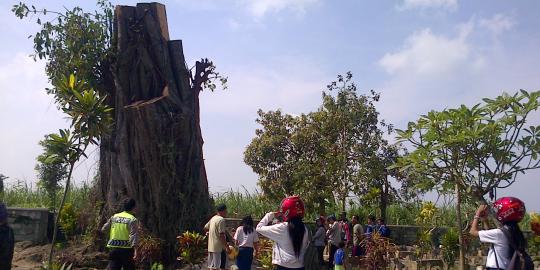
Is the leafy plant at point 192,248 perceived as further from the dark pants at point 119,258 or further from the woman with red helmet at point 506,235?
the woman with red helmet at point 506,235

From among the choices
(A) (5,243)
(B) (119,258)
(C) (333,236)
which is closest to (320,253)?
(C) (333,236)

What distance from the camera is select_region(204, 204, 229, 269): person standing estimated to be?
10.1 m

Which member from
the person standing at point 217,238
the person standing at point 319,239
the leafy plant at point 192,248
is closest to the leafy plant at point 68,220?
the leafy plant at point 192,248

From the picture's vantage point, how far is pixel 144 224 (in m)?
13.2

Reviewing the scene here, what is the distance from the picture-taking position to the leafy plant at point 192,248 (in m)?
11.7

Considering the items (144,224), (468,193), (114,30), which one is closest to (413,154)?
(468,193)

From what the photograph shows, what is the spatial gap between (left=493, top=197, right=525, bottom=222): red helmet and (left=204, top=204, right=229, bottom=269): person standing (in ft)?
17.2

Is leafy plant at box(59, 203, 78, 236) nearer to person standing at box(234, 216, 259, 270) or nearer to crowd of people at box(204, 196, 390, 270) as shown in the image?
crowd of people at box(204, 196, 390, 270)

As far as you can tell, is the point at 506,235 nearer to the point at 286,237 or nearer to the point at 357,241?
the point at 286,237

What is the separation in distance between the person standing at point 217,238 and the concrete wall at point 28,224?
230 inches

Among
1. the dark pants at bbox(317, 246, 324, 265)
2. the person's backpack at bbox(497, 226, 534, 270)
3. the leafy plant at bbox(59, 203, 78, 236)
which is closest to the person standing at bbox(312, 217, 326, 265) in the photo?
the dark pants at bbox(317, 246, 324, 265)

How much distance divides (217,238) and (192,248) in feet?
5.90

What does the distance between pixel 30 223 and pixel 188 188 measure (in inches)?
152

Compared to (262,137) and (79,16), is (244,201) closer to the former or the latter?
(262,137)
